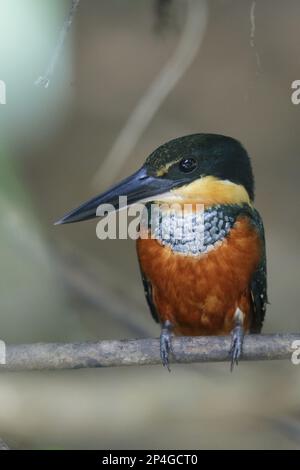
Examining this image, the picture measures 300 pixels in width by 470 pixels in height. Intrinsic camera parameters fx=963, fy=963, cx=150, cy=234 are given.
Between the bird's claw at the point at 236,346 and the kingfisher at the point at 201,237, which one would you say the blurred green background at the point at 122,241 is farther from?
the bird's claw at the point at 236,346

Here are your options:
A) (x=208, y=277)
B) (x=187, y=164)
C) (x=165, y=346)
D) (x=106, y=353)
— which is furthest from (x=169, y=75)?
(x=106, y=353)

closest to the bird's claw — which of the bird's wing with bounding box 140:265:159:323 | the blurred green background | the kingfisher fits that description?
the kingfisher

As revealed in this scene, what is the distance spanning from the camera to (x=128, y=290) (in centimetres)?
427

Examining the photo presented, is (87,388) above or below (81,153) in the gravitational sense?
below

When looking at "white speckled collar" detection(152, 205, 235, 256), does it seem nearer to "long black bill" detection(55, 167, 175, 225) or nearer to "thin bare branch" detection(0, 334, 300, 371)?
"long black bill" detection(55, 167, 175, 225)

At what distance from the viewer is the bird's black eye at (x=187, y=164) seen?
302cm

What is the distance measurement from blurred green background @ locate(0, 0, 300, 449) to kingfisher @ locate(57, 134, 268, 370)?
46 cm

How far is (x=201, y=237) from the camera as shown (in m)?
3.13

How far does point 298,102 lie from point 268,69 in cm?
21

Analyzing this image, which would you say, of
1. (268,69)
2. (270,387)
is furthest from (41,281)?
(268,69)

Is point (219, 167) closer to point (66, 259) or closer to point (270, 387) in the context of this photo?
point (66, 259)

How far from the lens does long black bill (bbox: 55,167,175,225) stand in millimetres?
3035

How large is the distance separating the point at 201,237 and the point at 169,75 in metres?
0.94

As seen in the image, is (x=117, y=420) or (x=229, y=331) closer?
(x=229, y=331)
